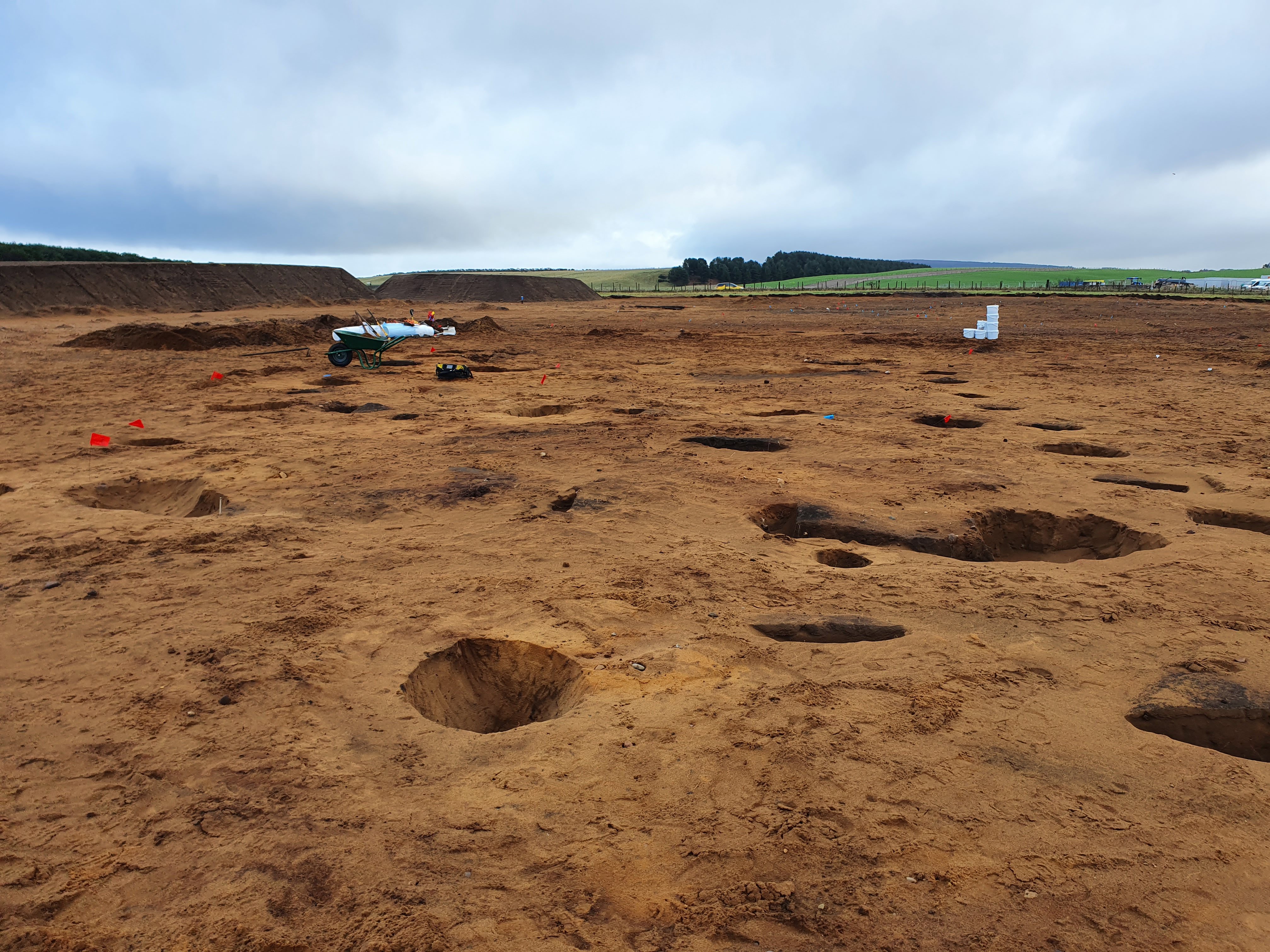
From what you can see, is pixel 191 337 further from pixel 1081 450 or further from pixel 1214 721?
pixel 1214 721

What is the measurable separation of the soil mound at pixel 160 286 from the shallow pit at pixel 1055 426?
118 feet

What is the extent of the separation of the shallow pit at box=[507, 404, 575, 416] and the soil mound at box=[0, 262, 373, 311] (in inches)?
1152

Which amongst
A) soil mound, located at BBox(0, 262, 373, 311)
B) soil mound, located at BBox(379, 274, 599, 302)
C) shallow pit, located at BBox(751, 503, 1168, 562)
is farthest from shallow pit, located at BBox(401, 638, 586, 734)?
soil mound, located at BBox(379, 274, 599, 302)

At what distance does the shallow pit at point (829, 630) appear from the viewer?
429 cm

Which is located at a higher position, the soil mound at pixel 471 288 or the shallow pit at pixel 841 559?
the soil mound at pixel 471 288

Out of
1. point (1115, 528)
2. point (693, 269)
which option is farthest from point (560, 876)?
point (693, 269)

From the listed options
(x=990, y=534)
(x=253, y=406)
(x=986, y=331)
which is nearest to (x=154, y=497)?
(x=253, y=406)

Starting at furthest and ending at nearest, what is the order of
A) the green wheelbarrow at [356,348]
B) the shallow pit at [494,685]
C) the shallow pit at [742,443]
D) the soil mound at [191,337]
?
the soil mound at [191,337] < the green wheelbarrow at [356,348] < the shallow pit at [742,443] < the shallow pit at [494,685]

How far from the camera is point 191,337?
63.6 feet

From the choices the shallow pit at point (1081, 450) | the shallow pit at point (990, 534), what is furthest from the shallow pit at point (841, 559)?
the shallow pit at point (1081, 450)

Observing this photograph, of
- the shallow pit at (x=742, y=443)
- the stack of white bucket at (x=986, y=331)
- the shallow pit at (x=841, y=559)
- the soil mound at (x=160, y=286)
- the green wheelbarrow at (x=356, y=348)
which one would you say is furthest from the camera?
the soil mound at (x=160, y=286)

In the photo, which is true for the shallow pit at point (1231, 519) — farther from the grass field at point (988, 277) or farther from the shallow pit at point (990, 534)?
the grass field at point (988, 277)

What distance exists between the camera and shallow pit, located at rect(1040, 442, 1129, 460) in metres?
8.39

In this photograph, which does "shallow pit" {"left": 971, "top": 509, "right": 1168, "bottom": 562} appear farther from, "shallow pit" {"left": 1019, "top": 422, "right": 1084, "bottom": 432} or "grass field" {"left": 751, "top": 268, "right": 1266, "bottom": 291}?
"grass field" {"left": 751, "top": 268, "right": 1266, "bottom": 291}
